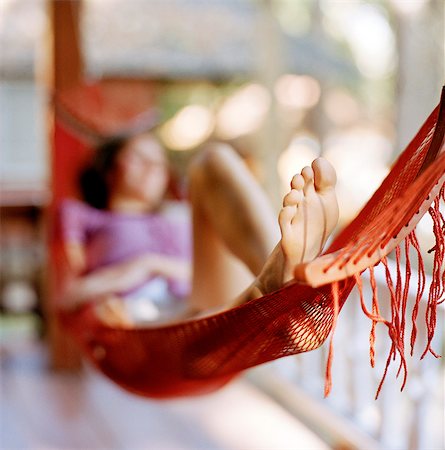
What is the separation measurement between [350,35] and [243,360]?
685cm

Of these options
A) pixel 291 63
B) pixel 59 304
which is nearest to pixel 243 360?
pixel 59 304

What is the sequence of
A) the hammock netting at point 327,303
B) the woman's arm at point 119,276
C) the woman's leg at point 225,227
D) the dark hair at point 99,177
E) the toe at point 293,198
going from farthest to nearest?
the dark hair at point 99,177 → the woman's arm at point 119,276 → the woman's leg at point 225,227 → the toe at point 293,198 → the hammock netting at point 327,303

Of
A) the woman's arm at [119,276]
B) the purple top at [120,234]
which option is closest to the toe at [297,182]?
the woman's arm at [119,276]

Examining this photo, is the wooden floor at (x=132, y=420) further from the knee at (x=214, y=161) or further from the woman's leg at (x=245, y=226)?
the knee at (x=214, y=161)

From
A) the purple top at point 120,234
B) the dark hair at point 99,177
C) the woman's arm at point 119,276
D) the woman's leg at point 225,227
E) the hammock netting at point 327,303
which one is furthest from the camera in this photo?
the dark hair at point 99,177

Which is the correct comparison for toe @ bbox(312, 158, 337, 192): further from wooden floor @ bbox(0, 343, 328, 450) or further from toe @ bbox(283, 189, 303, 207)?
wooden floor @ bbox(0, 343, 328, 450)

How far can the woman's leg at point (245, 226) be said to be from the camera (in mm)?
1548

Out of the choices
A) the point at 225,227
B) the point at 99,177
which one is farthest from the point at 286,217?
the point at 99,177

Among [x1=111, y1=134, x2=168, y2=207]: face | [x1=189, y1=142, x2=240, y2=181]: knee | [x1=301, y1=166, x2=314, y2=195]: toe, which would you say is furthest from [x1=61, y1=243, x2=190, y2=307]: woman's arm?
[x1=301, y1=166, x2=314, y2=195]: toe

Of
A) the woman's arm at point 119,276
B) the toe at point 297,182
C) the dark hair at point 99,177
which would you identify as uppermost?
the toe at point 297,182

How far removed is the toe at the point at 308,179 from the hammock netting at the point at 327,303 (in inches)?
4.1

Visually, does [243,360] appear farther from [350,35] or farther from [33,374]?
[350,35]

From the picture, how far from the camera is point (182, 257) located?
126 inches

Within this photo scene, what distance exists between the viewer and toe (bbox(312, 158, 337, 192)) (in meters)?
1.54
